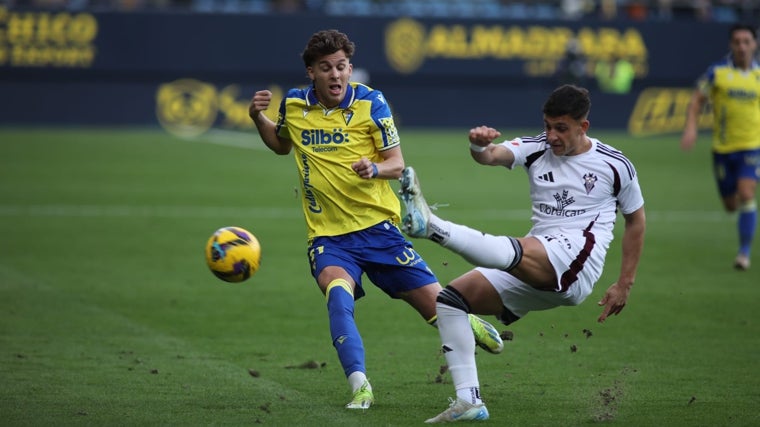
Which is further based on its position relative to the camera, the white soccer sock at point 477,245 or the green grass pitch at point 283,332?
the green grass pitch at point 283,332

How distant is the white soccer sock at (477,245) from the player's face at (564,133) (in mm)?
726

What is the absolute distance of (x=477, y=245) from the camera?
652 cm

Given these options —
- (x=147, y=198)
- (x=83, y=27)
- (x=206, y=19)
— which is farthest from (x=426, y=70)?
(x=147, y=198)

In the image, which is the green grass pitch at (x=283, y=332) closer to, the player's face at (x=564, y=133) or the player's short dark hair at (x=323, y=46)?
the player's short dark hair at (x=323, y=46)

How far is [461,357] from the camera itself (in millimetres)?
6938

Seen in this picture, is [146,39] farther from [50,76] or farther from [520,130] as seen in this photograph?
[520,130]

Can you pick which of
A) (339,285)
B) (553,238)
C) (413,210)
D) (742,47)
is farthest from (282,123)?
(742,47)

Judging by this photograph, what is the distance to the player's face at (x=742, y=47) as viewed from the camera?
13.7 meters

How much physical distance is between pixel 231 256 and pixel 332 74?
4.80ft

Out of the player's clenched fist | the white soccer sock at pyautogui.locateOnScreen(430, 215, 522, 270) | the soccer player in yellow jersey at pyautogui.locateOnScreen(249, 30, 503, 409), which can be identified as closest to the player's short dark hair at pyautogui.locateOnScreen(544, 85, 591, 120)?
the white soccer sock at pyautogui.locateOnScreen(430, 215, 522, 270)

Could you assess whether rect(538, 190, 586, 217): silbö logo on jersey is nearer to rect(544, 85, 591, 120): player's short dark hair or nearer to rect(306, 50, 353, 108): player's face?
rect(544, 85, 591, 120): player's short dark hair

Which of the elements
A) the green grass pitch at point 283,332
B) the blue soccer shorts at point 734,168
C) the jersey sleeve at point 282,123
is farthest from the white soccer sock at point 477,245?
the blue soccer shorts at point 734,168

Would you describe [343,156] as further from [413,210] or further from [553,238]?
[553,238]

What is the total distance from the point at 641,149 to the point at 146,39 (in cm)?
1392
